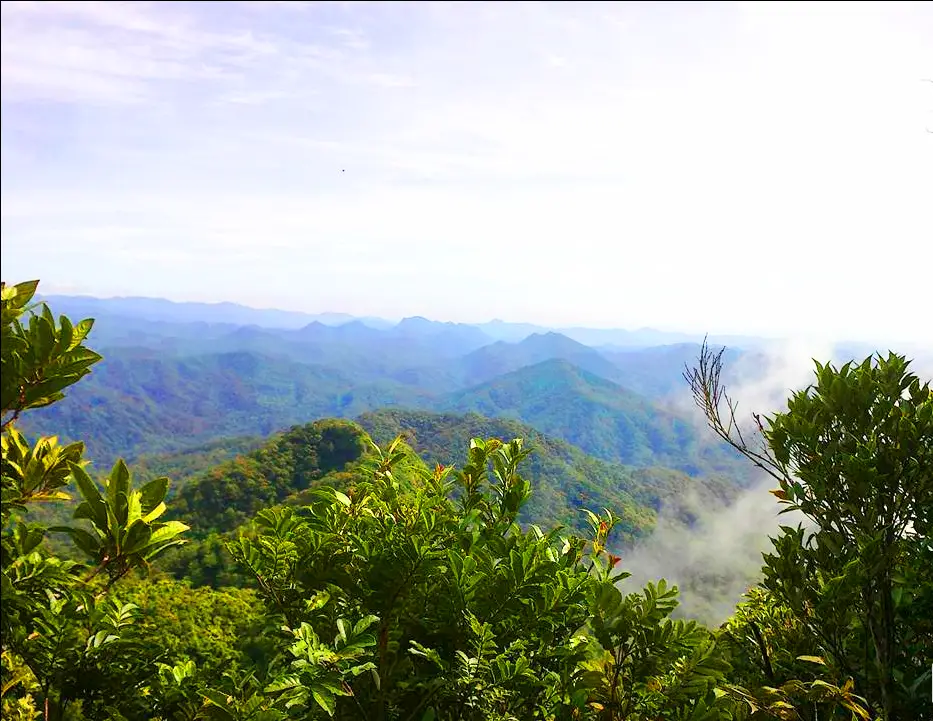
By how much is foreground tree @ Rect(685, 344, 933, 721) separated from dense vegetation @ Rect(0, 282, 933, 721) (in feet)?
0.05

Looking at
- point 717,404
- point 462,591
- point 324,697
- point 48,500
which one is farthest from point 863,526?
point 48,500

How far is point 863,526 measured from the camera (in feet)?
12.4

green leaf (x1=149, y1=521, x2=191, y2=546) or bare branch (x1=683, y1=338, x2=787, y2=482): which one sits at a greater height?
bare branch (x1=683, y1=338, x2=787, y2=482)

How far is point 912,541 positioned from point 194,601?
32333 millimetres

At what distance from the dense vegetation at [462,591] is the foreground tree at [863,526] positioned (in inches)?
0.6

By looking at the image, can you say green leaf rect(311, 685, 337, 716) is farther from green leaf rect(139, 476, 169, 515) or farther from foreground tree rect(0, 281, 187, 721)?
green leaf rect(139, 476, 169, 515)

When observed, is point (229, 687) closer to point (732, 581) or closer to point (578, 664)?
point (578, 664)

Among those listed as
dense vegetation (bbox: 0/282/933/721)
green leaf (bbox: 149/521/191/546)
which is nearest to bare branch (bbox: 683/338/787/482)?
dense vegetation (bbox: 0/282/933/721)

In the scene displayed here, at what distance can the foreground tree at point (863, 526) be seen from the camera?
3430 millimetres

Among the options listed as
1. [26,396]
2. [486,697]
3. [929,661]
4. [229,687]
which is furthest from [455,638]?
[929,661]

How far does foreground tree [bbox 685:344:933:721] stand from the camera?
135 inches

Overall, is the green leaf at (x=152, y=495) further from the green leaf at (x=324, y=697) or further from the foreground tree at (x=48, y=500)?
the green leaf at (x=324, y=697)

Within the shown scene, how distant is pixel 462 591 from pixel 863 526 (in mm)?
2813

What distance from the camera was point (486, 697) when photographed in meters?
2.40
